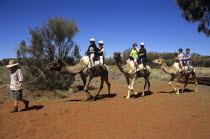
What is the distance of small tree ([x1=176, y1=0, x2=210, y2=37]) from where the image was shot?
57.6 feet

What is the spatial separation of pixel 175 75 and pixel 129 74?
3518 mm

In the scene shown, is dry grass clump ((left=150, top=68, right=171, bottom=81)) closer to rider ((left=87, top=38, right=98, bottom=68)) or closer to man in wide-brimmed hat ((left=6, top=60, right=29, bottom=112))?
rider ((left=87, top=38, right=98, bottom=68))

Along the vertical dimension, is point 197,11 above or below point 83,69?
above

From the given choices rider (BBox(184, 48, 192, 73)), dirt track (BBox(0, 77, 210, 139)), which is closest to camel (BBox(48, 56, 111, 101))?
dirt track (BBox(0, 77, 210, 139))

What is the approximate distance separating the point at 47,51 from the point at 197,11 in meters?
15.6

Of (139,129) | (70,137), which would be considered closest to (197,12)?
(139,129)

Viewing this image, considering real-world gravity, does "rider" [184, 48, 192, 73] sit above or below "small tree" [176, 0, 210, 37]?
below

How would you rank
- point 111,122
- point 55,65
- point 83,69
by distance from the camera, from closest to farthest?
point 111,122 < point 55,65 < point 83,69

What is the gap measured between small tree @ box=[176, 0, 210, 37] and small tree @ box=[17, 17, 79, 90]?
42.5 feet

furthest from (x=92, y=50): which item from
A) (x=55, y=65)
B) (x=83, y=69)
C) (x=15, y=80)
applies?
(x=15, y=80)

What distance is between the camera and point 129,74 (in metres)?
9.71

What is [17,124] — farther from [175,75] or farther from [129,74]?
[175,75]

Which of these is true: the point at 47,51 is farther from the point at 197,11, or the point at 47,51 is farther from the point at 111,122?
the point at 197,11

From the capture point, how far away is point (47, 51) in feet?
41.2
